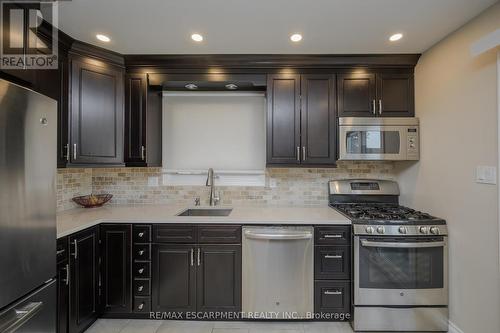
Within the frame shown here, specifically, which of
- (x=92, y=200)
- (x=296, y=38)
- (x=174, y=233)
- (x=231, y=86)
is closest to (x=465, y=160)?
(x=296, y=38)

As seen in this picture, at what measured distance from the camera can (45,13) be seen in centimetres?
179

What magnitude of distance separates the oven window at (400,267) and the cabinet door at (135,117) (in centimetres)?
234

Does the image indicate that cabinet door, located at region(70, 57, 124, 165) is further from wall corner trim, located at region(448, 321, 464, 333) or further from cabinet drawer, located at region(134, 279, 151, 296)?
wall corner trim, located at region(448, 321, 464, 333)

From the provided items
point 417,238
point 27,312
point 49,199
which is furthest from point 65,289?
point 417,238

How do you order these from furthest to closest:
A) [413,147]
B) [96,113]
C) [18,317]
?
[413,147], [96,113], [18,317]

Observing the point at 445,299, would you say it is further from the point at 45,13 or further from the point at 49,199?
the point at 45,13

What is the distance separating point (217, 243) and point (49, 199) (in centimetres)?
130

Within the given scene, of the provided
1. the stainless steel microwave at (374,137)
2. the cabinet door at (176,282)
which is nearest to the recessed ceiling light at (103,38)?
the cabinet door at (176,282)

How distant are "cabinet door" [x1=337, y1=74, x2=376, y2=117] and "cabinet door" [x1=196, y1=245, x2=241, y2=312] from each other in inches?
69.7

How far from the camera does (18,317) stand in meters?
1.21

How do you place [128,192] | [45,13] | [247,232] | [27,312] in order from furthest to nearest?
[128,192], [247,232], [45,13], [27,312]

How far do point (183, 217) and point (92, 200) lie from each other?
3.93 feet

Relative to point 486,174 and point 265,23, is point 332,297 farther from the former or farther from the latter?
point 265,23

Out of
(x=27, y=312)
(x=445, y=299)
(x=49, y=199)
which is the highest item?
(x=49, y=199)
